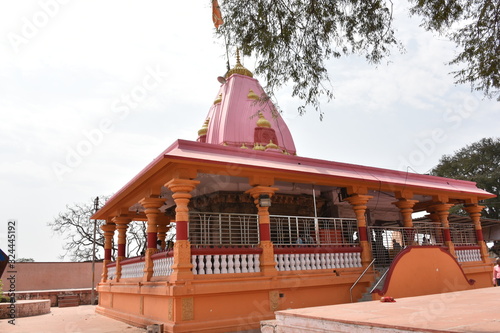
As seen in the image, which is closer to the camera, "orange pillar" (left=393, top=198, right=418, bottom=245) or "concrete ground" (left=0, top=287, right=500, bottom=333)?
"concrete ground" (left=0, top=287, right=500, bottom=333)

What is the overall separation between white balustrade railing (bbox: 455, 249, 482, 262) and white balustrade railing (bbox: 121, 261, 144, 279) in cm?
866

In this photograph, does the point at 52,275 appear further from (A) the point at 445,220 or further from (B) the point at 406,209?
(A) the point at 445,220

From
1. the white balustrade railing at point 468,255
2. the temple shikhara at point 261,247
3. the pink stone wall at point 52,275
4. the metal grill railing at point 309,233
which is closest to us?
the temple shikhara at point 261,247

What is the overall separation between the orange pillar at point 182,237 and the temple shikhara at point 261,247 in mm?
19

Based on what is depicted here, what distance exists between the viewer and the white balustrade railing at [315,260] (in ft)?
28.2

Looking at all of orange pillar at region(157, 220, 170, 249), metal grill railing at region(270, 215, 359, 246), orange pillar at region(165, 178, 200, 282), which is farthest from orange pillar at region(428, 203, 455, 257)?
orange pillar at region(157, 220, 170, 249)

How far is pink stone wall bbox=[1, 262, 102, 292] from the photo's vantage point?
71.7 ft

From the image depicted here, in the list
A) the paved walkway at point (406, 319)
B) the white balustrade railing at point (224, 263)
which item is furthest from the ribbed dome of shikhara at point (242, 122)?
the paved walkway at point (406, 319)

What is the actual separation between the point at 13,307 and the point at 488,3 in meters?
14.2

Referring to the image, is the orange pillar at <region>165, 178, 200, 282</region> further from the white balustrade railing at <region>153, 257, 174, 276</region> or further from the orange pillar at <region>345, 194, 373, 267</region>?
the orange pillar at <region>345, 194, 373, 267</region>

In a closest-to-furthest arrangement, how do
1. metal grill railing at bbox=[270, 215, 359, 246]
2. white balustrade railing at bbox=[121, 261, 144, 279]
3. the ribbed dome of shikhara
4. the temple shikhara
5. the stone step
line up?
the temple shikhara
metal grill railing at bbox=[270, 215, 359, 246]
white balustrade railing at bbox=[121, 261, 144, 279]
the ribbed dome of shikhara
the stone step

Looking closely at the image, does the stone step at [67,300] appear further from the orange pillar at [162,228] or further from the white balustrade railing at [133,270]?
the white balustrade railing at [133,270]

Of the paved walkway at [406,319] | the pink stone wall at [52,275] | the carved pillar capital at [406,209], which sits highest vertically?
the carved pillar capital at [406,209]

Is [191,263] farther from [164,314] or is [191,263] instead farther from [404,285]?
[404,285]
